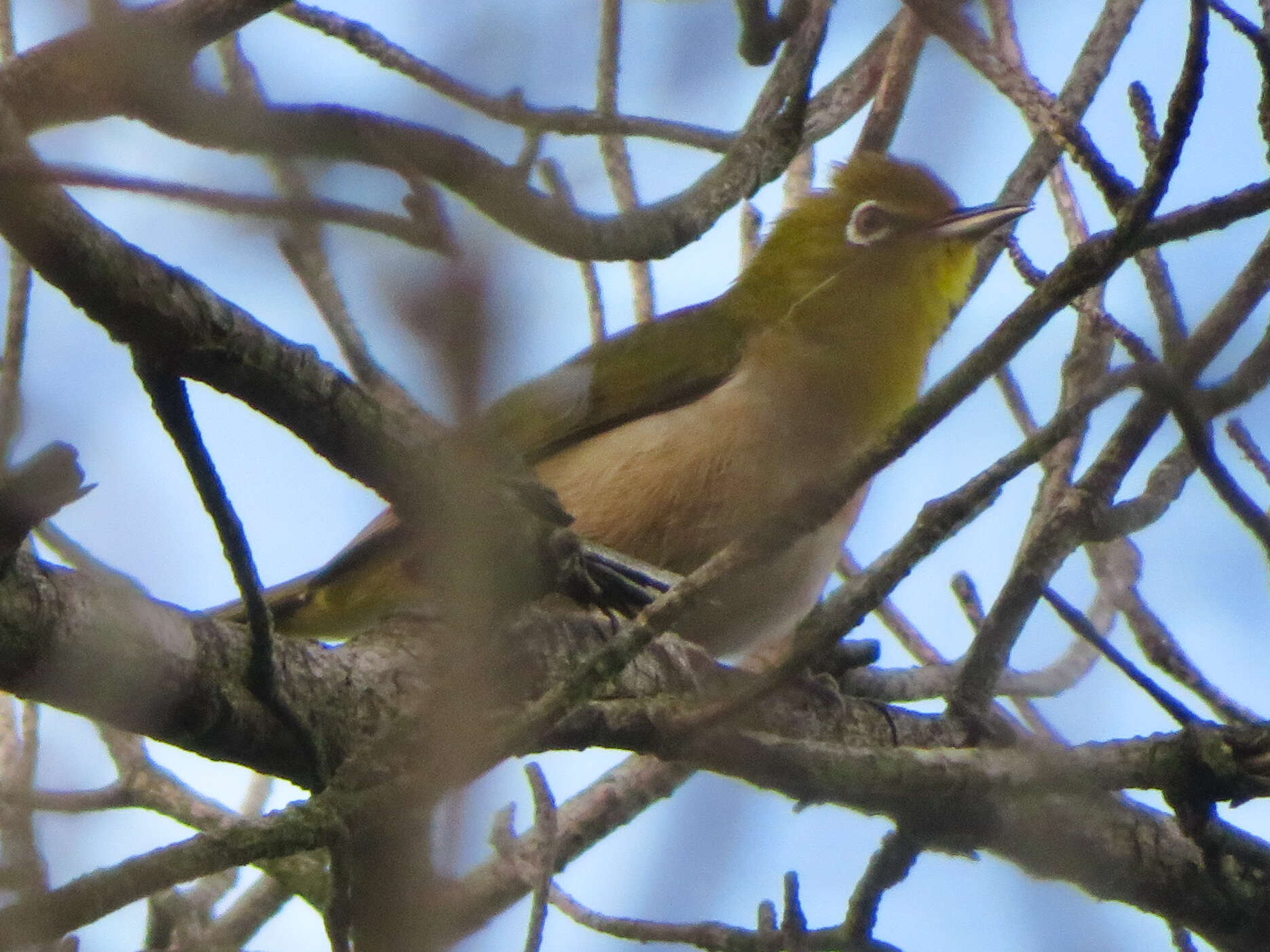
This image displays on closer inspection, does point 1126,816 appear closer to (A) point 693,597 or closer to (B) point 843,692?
(B) point 843,692

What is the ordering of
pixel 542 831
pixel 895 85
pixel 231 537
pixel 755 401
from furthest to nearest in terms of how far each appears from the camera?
1. pixel 895 85
2. pixel 755 401
3. pixel 542 831
4. pixel 231 537

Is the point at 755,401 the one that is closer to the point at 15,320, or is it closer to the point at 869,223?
the point at 869,223

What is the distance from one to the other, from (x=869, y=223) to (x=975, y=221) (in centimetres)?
85

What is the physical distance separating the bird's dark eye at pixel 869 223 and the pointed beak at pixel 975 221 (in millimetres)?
371

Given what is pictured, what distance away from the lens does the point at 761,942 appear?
3.88m

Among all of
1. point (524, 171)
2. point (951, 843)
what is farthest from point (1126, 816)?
point (524, 171)

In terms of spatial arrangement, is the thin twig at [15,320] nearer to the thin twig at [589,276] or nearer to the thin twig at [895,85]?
the thin twig at [589,276]

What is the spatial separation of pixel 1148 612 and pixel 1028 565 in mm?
873

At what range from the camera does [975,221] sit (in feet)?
20.0

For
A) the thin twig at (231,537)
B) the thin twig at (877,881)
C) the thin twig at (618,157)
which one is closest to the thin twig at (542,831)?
the thin twig at (231,537)

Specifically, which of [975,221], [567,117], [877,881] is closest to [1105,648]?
[877,881]

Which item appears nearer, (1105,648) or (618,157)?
(1105,648)

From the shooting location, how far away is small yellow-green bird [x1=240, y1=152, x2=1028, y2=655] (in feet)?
18.1

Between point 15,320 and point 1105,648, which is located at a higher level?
point 15,320
